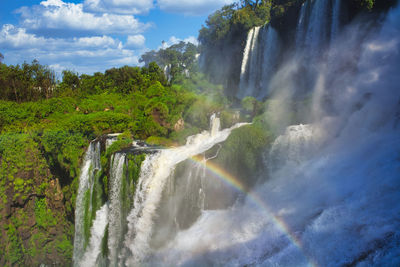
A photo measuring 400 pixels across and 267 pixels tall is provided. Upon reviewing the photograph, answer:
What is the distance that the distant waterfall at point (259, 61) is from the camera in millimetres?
22359

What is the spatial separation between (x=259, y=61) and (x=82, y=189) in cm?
1730

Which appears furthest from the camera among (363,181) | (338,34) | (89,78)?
(89,78)

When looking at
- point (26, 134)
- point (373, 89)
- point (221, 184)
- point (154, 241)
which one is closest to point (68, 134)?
point (26, 134)

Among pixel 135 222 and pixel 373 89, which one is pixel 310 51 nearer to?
pixel 373 89

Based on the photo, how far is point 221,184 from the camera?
10.8 meters

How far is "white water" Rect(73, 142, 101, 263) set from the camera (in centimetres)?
1297

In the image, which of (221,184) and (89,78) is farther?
(89,78)

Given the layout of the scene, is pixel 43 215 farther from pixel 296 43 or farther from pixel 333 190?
pixel 296 43

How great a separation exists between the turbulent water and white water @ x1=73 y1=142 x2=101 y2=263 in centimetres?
9

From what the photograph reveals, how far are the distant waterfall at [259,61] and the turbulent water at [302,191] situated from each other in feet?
21.8

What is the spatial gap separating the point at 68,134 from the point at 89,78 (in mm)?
12947

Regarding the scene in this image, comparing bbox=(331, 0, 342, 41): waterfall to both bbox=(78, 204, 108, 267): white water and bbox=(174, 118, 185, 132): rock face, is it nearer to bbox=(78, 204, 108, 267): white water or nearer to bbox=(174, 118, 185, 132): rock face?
bbox=(174, 118, 185, 132): rock face

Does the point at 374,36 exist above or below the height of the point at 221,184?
above

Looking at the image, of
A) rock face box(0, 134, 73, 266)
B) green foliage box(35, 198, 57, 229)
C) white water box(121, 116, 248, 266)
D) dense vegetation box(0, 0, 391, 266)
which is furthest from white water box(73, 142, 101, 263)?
white water box(121, 116, 248, 266)
